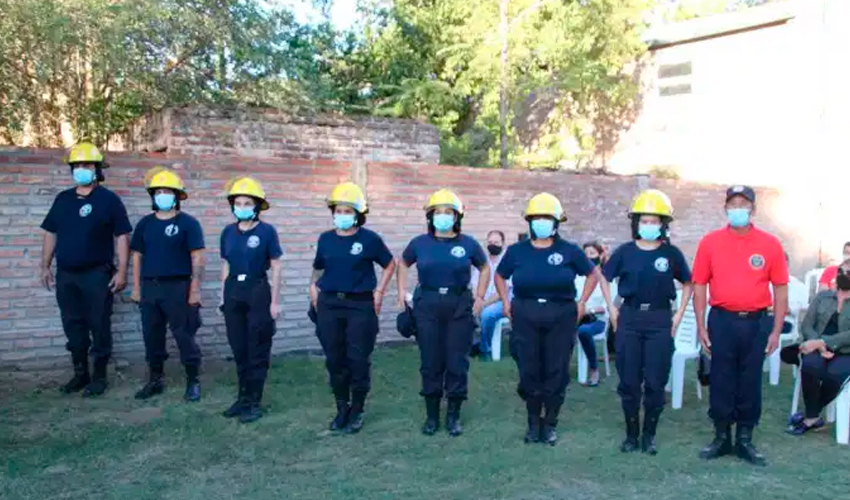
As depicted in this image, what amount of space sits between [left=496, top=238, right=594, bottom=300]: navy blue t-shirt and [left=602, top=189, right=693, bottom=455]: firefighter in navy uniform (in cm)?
24

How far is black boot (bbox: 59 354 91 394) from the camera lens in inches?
269

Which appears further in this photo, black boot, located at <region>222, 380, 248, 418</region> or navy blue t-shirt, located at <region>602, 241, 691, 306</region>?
black boot, located at <region>222, 380, 248, 418</region>

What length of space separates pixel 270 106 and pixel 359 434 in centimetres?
599

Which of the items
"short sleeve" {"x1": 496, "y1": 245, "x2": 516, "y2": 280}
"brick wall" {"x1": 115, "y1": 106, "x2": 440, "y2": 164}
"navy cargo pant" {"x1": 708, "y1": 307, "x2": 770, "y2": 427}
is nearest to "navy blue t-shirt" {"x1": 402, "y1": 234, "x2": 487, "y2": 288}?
"short sleeve" {"x1": 496, "y1": 245, "x2": 516, "y2": 280}

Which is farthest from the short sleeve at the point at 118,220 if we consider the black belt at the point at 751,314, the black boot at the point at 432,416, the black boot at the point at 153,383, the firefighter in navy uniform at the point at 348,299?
the black belt at the point at 751,314

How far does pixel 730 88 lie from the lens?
632 inches

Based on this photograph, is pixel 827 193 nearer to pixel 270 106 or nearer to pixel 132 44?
pixel 270 106

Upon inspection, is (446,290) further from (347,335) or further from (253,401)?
(253,401)

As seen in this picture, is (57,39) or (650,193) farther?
(57,39)

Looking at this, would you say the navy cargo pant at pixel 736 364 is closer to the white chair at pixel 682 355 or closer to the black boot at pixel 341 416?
the white chair at pixel 682 355

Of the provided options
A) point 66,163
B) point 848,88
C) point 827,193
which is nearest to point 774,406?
point 66,163

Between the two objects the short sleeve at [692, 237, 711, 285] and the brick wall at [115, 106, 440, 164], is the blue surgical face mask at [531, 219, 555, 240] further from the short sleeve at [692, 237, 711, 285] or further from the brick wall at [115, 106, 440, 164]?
the brick wall at [115, 106, 440, 164]

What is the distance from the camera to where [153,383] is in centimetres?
686

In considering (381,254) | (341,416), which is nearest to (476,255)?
(381,254)
